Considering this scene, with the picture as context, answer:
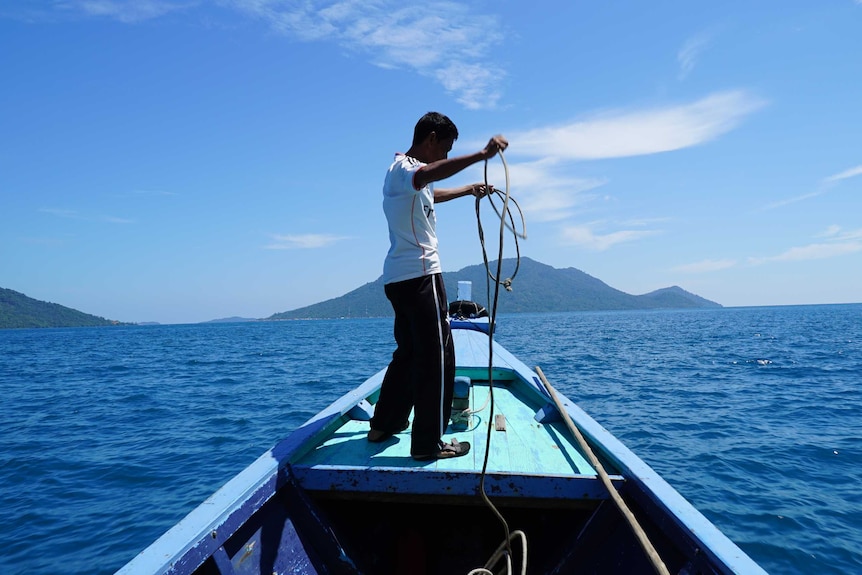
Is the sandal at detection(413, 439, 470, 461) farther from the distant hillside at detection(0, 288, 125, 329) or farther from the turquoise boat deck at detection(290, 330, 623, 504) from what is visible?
the distant hillside at detection(0, 288, 125, 329)

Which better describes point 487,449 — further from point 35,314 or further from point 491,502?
point 35,314

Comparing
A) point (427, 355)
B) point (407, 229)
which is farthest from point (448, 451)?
point (407, 229)

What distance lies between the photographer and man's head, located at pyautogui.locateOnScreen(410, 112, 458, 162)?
8.48 ft

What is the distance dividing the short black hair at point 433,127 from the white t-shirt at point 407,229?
132 mm

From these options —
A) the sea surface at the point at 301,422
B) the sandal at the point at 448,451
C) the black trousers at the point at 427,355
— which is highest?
the black trousers at the point at 427,355

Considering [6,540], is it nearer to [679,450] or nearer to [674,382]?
[679,450]

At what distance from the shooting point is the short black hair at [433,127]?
2584mm

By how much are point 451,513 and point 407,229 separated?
5.45 ft

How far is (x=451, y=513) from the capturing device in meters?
2.89

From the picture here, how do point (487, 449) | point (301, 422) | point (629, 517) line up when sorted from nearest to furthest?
point (629, 517)
point (487, 449)
point (301, 422)

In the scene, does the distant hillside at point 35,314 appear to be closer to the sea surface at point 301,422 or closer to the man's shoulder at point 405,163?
the sea surface at point 301,422

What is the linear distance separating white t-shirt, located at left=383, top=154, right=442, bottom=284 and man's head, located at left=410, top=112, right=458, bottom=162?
7 cm

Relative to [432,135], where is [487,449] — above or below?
below

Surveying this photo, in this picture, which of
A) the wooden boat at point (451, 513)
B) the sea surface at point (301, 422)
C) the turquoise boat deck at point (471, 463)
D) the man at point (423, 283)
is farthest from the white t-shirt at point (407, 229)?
the sea surface at point (301, 422)
